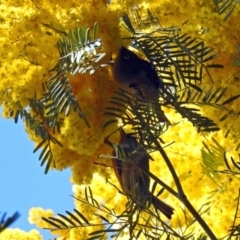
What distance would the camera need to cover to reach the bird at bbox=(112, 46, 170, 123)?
54.9 inches

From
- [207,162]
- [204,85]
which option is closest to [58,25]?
[204,85]

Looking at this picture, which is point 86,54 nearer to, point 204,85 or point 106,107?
point 106,107

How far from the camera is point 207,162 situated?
5.33 feet

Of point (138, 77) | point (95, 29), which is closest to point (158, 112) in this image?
point (138, 77)

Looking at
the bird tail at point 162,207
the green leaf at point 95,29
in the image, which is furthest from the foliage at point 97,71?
the bird tail at point 162,207

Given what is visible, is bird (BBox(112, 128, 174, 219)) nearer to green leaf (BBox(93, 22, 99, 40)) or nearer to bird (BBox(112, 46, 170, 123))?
bird (BBox(112, 46, 170, 123))

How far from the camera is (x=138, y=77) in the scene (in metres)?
1.47

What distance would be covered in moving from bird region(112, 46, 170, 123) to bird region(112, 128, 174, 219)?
4.5 inches

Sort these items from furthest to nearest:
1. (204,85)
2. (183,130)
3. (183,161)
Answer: (183,161) < (183,130) < (204,85)

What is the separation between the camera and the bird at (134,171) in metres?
1.39

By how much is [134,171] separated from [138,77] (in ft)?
0.92

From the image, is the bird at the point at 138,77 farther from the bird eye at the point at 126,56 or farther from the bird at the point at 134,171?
the bird at the point at 134,171

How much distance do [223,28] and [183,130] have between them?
70 centimetres

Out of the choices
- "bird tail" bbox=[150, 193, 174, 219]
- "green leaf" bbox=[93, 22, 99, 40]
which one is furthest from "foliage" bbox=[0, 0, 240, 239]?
"bird tail" bbox=[150, 193, 174, 219]
